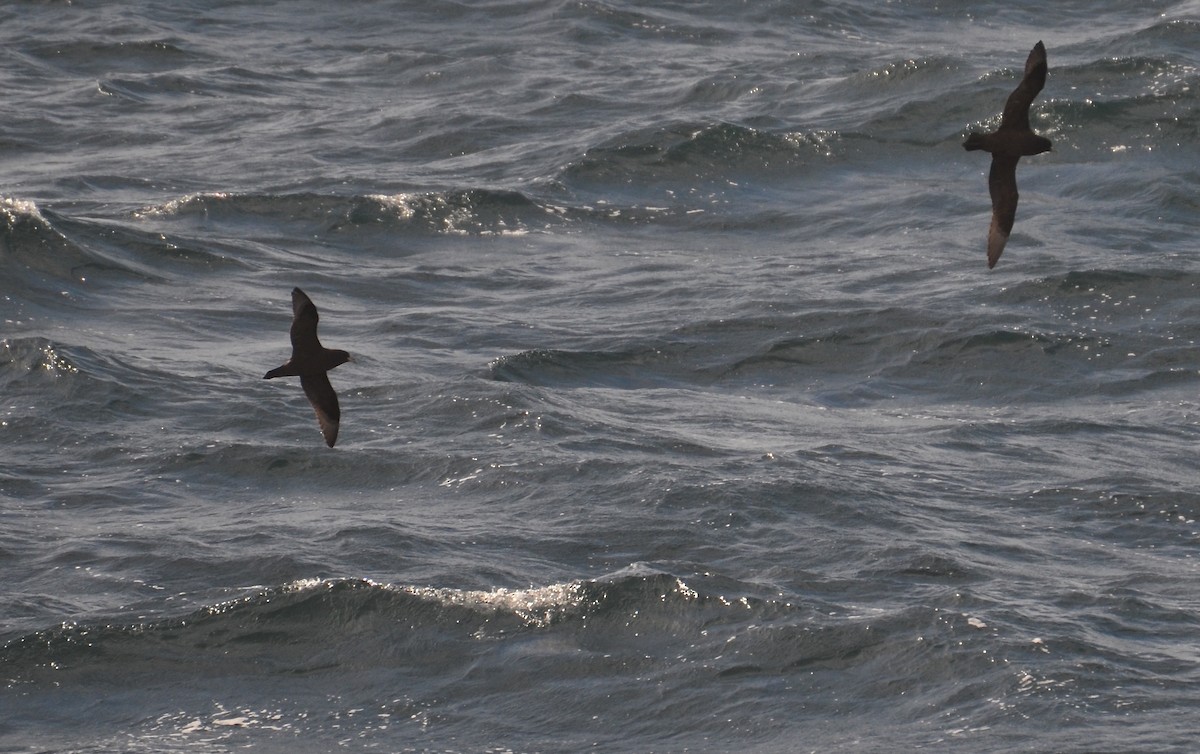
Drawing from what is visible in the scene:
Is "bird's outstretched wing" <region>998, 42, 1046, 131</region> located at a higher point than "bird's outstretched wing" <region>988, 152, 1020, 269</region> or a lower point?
higher

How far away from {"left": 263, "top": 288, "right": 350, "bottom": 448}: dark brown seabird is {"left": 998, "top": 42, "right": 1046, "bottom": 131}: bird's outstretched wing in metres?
3.98

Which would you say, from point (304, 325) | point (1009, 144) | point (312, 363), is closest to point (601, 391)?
point (312, 363)

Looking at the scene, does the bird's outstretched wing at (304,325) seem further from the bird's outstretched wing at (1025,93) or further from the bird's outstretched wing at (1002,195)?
the bird's outstretched wing at (1025,93)

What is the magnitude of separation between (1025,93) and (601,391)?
9359mm

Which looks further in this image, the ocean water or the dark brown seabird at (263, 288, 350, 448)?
the ocean water

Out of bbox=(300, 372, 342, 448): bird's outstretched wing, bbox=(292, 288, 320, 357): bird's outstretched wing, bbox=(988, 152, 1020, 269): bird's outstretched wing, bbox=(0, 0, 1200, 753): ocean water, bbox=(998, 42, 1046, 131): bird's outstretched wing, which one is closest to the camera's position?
bbox=(998, 42, 1046, 131): bird's outstretched wing

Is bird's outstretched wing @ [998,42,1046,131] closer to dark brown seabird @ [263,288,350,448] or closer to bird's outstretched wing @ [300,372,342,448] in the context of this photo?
dark brown seabird @ [263,288,350,448]

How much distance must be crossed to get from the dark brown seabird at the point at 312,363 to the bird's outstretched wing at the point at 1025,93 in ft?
13.1

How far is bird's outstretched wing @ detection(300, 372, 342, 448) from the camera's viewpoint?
42.4 feet

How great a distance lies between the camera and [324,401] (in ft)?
42.9

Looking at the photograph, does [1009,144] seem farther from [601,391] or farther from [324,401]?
[601,391]

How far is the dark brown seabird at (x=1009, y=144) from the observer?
12.1 metres

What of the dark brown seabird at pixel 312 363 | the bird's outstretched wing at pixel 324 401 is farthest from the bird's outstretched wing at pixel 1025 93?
the bird's outstretched wing at pixel 324 401

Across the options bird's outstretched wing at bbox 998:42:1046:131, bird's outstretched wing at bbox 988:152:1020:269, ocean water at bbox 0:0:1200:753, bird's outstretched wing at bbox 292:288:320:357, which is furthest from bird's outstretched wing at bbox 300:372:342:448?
bird's outstretched wing at bbox 998:42:1046:131
